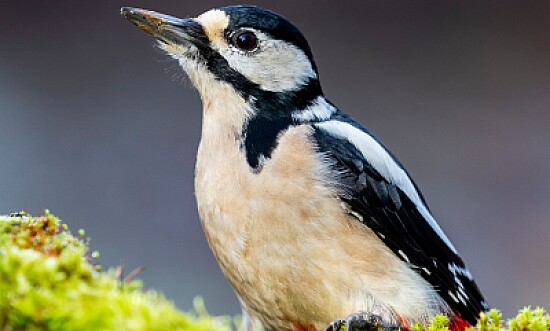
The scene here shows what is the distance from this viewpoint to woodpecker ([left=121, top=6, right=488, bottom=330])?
242 cm

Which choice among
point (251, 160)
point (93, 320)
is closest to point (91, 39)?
point (251, 160)

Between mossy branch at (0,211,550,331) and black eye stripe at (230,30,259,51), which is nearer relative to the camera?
mossy branch at (0,211,550,331)

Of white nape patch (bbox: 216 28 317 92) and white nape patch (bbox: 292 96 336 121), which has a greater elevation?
white nape patch (bbox: 216 28 317 92)

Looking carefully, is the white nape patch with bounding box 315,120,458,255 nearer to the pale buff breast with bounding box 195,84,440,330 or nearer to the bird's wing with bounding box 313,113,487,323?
the bird's wing with bounding box 313,113,487,323

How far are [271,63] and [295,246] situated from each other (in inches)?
26.8

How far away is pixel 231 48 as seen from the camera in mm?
2756

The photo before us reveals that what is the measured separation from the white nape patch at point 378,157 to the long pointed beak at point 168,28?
476mm

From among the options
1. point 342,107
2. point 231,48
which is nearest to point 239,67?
point 231,48

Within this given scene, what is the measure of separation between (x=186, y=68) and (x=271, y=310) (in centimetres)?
80

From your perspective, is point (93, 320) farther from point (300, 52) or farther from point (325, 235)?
point (300, 52)

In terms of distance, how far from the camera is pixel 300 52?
9.49 ft

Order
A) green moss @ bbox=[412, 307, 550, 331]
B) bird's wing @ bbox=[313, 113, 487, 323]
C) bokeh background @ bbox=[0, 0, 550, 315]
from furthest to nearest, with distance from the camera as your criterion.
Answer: bokeh background @ bbox=[0, 0, 550, 315], bird's wing @ bbox=[313, 113, 487, 323], green moss @ bbox=[412, 307, 550, 331]

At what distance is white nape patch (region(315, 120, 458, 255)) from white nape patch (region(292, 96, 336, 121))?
0.05m

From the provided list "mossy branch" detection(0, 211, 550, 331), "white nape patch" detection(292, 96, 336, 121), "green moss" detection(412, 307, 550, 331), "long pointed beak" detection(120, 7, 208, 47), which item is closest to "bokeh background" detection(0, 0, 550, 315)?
"white nape patch" detection(292, 96, 336, 121)
